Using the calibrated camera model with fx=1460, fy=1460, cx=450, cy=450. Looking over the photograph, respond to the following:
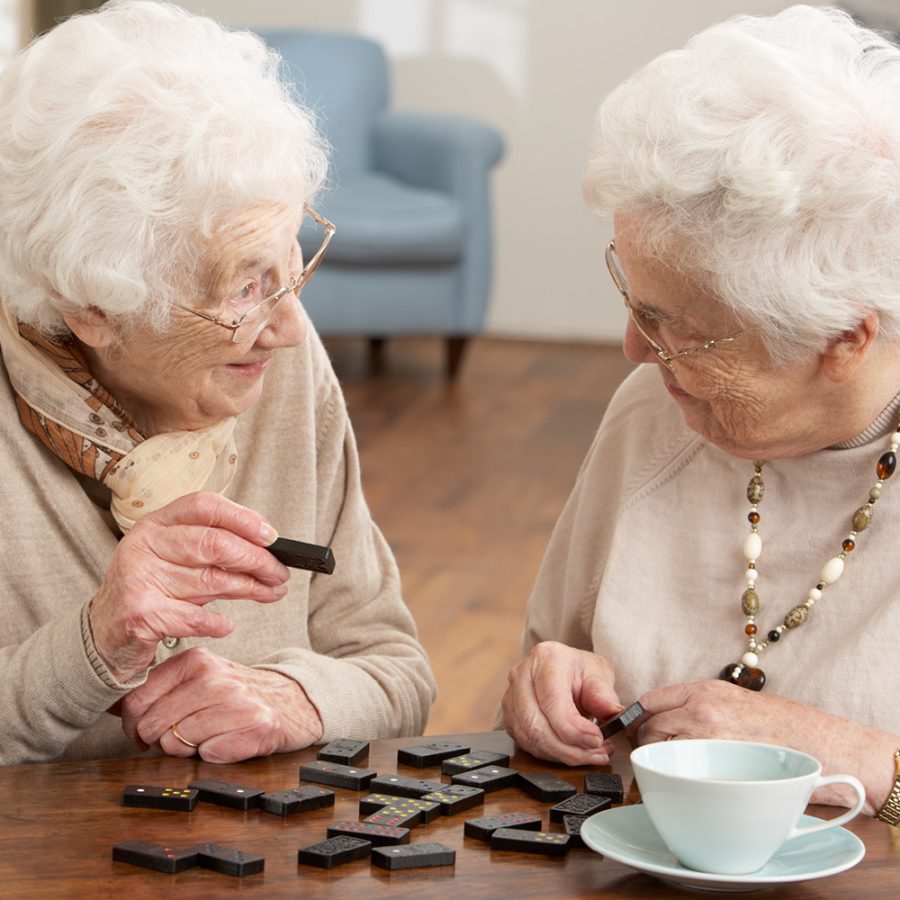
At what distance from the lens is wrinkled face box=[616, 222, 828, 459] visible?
4.52ft

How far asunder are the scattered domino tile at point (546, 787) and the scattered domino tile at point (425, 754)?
8 centimetres

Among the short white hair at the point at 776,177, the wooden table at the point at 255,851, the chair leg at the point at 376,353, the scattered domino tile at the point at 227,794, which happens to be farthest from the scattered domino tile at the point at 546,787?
the chair leg at the point at 376,353

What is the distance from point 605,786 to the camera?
4.02ft

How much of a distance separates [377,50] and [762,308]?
18.7ft

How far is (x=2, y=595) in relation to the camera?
60.4 inches

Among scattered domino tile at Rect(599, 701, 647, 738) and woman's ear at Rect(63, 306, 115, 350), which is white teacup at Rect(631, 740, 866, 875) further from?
woman's ear at Rect(63, 306, 115, 350)

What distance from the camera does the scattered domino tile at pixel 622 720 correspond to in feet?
4.31

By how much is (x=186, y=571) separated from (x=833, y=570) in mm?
633

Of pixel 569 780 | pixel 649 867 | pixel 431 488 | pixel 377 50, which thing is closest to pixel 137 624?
pixel 569 780

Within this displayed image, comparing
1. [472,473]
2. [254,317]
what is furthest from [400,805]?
[472,473]

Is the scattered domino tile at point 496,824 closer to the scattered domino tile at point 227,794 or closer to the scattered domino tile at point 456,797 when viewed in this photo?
the scattered domino tile at point 456,797

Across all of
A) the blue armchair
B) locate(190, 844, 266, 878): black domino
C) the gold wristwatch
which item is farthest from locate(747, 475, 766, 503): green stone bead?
the blue armchair

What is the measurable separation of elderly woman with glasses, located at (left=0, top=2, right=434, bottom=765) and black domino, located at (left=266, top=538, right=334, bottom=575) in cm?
1

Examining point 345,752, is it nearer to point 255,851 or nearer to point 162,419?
point 255,851
